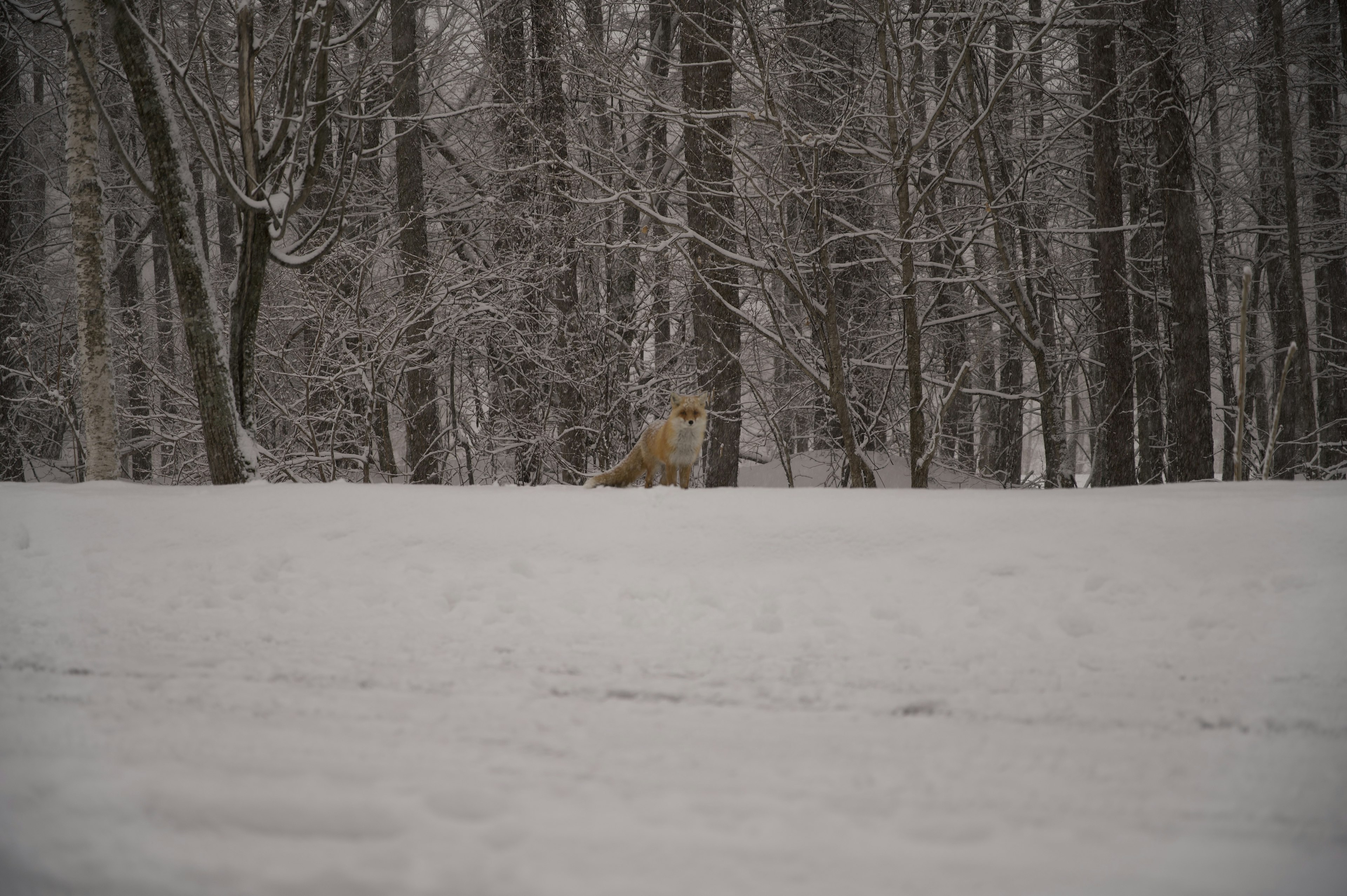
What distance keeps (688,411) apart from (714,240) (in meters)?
3.96

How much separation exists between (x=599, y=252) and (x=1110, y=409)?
7.02 m

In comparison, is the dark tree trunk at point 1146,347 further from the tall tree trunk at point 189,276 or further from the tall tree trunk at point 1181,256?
the tall tree trunk at point 189,276

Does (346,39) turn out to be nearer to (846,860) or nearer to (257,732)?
(257,732)

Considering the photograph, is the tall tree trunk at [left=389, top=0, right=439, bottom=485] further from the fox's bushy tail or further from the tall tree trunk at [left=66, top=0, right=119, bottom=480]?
the fox's bushy tail

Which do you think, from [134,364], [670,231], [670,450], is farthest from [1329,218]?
[134,364]

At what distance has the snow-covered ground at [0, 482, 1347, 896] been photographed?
1640 mm

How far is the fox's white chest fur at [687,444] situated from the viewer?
566 centimetres

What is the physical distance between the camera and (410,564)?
3.72 metres

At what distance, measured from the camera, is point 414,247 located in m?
12.0

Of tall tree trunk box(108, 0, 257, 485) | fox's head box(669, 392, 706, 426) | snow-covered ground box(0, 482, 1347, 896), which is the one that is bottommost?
snow-covered ground box(0, 482, 1347, 896)

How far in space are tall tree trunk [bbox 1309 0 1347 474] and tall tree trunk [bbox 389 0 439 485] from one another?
14.2m

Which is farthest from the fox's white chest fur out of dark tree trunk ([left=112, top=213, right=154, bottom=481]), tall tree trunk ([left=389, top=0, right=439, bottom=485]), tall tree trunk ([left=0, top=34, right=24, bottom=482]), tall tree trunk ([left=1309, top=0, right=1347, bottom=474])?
tall tree trunk ([left=0, top=34, right=24, bottom=482])

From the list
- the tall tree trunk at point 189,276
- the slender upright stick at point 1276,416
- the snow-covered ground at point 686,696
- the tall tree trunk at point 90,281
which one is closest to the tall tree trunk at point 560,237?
the tall tree trunk at point 189,276

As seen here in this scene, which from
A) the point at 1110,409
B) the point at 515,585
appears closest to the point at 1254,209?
the point at 1110,409
